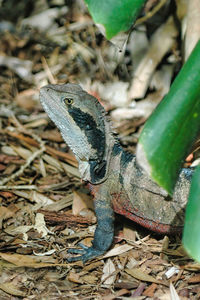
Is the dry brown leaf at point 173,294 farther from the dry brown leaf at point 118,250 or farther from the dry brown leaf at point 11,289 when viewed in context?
the dry brown leaf at point 11,289

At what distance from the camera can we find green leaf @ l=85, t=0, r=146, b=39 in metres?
2.94

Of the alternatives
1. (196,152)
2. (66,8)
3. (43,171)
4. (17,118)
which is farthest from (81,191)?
(66,8)

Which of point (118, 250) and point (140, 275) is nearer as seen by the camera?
point (140, 275)

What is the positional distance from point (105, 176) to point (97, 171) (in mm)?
91

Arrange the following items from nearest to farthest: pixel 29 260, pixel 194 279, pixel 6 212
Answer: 1. pixel 194 279
2. pixel 29 260
3. pixel 6 212

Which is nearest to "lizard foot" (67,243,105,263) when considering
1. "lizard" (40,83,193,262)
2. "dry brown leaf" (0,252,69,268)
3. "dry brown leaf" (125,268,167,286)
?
"lizard" (40,83,193,262)

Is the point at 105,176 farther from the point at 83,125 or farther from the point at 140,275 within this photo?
the point at 140,275

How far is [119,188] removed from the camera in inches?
163

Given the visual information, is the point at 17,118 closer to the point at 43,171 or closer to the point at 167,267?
the point at 43,171

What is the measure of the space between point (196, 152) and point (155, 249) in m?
1.17

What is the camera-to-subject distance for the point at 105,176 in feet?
13.8

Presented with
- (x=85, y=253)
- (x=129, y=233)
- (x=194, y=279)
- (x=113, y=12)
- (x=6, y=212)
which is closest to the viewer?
(x=113, y=12)

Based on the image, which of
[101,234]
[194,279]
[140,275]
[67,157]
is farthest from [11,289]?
[67,157]

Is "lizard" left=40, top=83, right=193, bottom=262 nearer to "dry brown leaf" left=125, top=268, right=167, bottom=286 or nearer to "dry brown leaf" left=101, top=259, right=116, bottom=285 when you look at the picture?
"dry brown leaf" left=101, top=259, right=116, bottom=285
